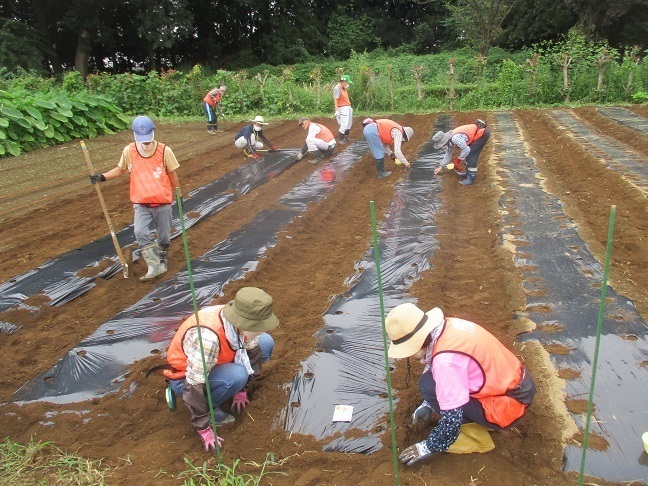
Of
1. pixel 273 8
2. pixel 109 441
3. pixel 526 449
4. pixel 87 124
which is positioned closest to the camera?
pixel 526 449

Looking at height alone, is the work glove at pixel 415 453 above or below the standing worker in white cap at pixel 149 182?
below

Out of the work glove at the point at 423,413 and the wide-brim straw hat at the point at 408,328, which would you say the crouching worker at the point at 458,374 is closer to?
the wide-brim straw hat at the point at 408,328

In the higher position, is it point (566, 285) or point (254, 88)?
point (254, 88)

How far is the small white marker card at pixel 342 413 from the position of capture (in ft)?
8.95

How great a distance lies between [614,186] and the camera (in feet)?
19.7

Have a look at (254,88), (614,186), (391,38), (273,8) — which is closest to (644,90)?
(614,186)

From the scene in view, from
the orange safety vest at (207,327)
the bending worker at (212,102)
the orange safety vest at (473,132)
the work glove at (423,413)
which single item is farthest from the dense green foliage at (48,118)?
the work glove at (423,413)

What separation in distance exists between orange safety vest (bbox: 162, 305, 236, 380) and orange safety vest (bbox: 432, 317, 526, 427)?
1097 mm

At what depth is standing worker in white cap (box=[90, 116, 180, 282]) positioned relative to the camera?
4160 mm

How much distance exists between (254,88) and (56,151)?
6.21 meters

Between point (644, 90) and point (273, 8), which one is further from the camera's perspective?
point (273, 8)

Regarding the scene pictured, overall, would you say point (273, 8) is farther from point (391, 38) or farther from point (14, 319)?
point (14, 319)

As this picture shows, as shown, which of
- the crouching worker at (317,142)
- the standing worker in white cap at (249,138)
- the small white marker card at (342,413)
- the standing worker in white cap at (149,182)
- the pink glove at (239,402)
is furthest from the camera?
the standing worker in white cap at (249,138)

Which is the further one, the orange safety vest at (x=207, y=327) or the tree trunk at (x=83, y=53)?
the tree trunk at (x=83, y=53)
